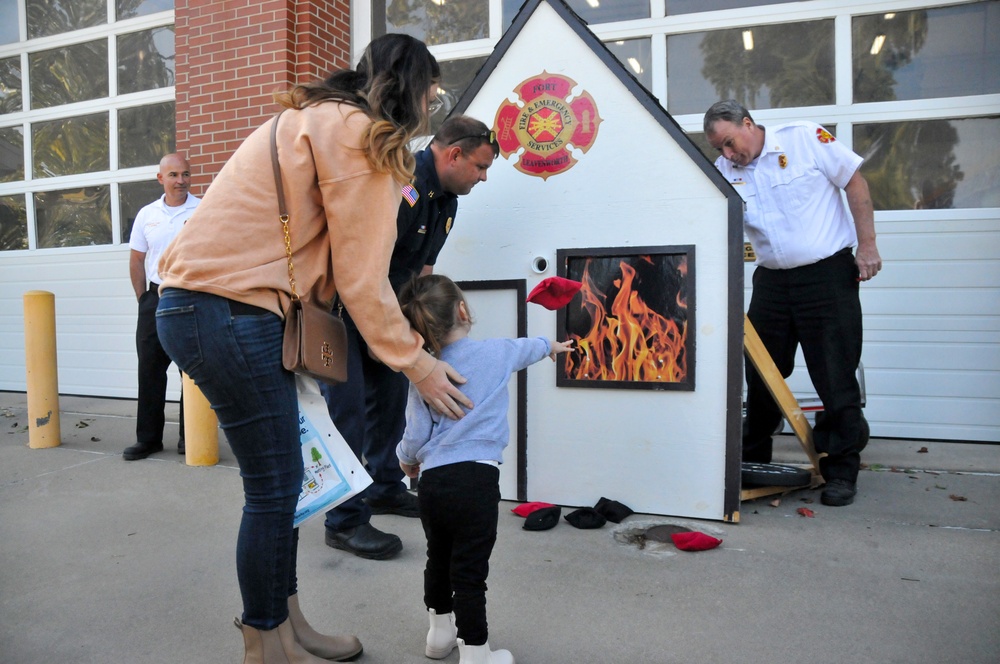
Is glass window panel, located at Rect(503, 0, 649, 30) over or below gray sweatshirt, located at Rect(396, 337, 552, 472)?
over

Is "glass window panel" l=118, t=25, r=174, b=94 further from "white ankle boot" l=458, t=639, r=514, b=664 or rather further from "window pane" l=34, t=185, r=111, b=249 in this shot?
"white ankle boot" l=458, t=639, r=514, b=664

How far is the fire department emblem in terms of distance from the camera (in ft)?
11.3

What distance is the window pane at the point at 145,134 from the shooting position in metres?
6.89

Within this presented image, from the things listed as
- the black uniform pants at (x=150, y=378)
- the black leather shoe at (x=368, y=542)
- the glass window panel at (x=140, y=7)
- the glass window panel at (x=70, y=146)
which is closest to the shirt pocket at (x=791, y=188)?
the black leather shoe at (x=368, y=542)

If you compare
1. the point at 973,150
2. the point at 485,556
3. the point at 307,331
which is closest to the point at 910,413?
the point at 973,150

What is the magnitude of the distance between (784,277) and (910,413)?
1852mm

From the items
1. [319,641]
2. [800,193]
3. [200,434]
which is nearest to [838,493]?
[800,193]

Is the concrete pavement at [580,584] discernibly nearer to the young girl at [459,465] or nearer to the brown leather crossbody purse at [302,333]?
the young girl at [459,465]

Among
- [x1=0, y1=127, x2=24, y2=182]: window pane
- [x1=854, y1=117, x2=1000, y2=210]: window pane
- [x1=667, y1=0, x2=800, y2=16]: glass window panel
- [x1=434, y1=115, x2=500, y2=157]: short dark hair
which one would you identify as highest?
[x1=667, y1=0, x2=800, y2=16]: glass window panel

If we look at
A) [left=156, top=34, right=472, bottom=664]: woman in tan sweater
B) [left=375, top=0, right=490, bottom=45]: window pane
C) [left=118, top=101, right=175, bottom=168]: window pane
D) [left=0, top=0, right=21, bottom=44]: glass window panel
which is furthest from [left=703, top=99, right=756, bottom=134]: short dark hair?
[left=0, top=0, right=21, bottom=44]: glass window panel

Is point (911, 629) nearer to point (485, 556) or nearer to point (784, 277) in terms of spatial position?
point (485, 556)

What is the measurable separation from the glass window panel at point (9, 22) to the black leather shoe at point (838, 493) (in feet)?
27.6

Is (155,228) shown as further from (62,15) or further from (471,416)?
(62,15)

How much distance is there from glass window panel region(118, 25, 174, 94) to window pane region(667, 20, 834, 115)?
4428 millimetres
